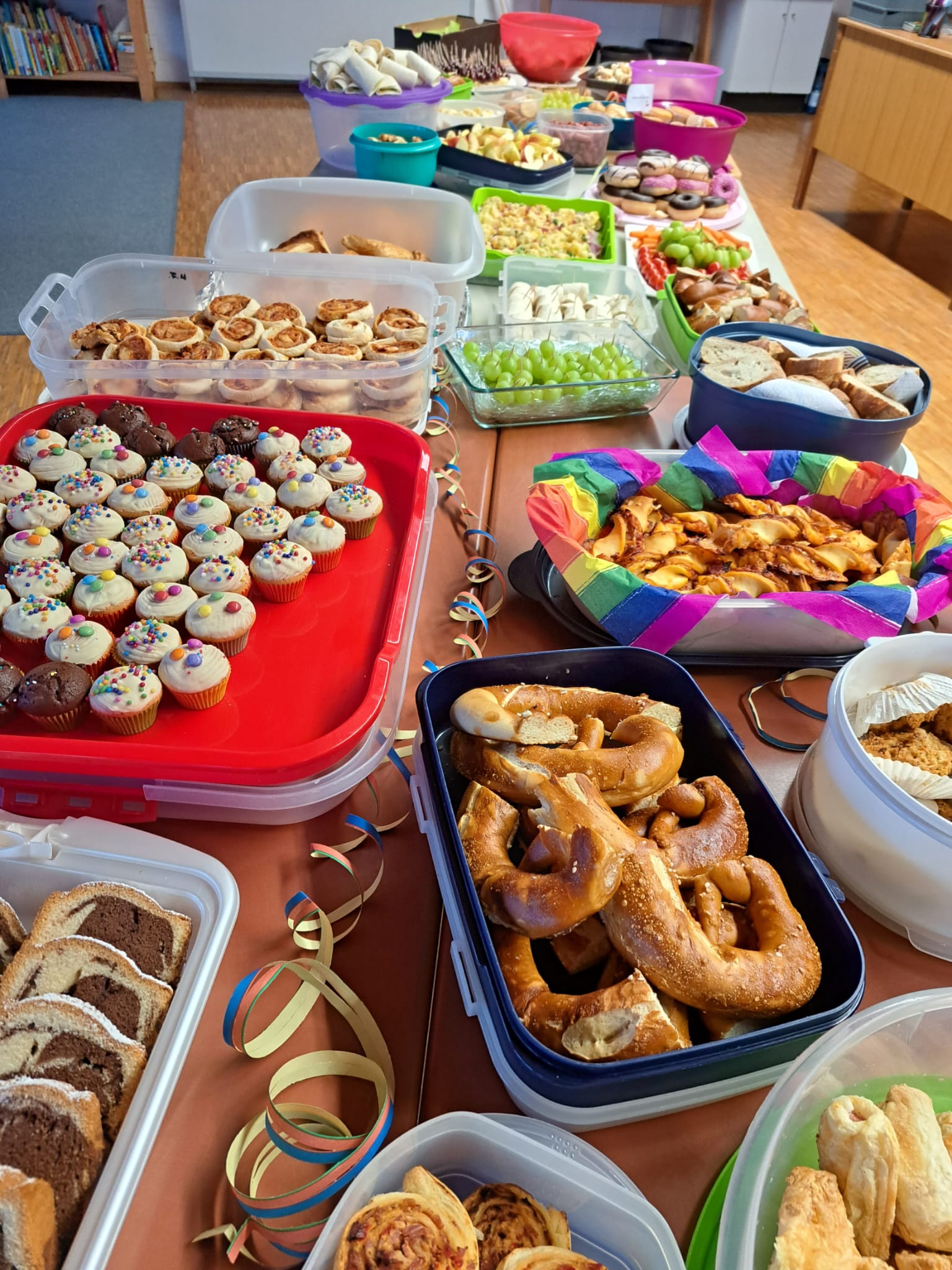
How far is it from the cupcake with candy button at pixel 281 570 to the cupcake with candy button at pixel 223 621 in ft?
0.18

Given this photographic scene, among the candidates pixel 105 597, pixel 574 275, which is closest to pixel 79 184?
pixel 574 275

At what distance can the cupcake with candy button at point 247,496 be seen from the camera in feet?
3.86

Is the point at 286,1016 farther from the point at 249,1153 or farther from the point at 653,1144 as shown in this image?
the point at 653,1144

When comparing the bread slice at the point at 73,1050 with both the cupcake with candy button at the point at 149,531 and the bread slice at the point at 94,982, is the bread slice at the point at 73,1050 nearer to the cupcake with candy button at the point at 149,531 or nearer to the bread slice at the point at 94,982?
the bread slice at the point at 94,982

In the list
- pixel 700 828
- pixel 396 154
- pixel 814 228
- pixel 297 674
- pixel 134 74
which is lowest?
pixel 814 228

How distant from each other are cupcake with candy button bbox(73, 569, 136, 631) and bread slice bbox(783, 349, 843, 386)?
1070mm

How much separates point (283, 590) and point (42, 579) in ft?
0.94

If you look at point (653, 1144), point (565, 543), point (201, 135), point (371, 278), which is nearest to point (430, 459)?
point (565, 543)

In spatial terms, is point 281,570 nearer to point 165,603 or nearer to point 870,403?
point 165,603

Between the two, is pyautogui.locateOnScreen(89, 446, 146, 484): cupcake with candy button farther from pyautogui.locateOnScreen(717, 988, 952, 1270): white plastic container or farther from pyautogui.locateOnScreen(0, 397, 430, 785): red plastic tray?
pyautogui.locateOnScreen(717, 988, 952, 1270): white plastic container

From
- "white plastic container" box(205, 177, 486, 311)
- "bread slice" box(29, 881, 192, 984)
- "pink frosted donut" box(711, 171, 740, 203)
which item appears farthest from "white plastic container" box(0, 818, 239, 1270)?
"pink frosted donut" box(711, 171, 740, 203)

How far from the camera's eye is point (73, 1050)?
0.63 metres

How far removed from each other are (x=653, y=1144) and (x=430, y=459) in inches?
36.8

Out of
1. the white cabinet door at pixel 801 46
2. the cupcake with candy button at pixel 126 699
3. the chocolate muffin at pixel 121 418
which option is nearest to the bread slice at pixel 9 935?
the cupcake with candy button at pixel 126 699
